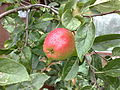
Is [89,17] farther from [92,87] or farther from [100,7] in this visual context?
[92,87]

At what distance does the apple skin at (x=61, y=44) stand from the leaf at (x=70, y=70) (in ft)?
0.16

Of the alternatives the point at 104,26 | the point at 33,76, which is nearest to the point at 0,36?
the point at 104,26

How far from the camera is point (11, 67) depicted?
21.1 inches

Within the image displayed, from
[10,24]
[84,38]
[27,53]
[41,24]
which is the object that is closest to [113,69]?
[84,38]

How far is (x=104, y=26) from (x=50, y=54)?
80.5 inches

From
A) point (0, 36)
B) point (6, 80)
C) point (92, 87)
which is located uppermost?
point (6, 80)

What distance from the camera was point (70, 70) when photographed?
66cm

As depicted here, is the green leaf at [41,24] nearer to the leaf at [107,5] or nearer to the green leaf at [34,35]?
the green leaf at [34,35]

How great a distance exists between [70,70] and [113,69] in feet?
0.36

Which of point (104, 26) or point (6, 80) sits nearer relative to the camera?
point (6, 80)

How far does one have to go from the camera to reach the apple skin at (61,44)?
0.60 meters

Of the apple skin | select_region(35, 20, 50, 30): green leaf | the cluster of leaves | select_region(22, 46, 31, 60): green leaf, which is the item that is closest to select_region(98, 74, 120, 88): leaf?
the cluster of leaves

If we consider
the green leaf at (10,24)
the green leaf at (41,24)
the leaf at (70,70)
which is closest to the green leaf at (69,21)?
the leaf at (70,70)

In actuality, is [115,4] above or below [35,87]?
above
